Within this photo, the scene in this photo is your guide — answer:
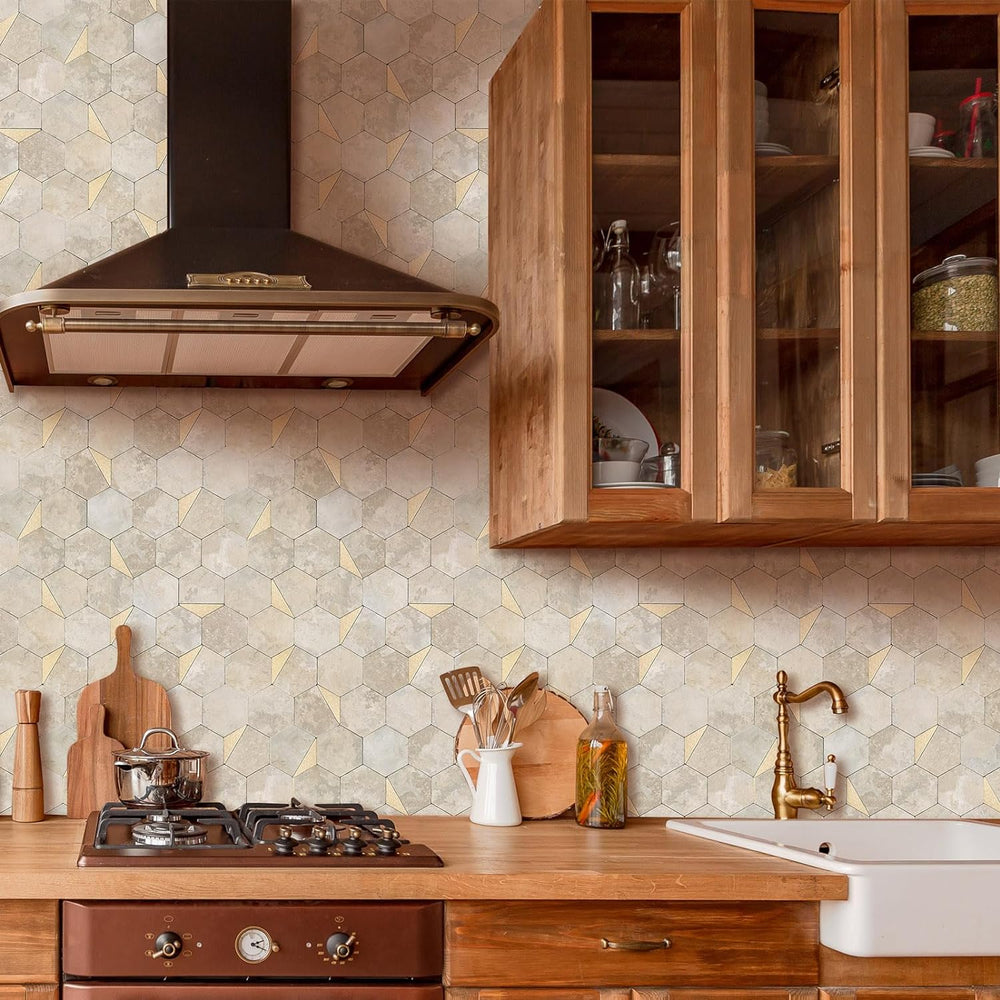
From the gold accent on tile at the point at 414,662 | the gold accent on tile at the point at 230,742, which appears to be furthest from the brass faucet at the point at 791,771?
the gold accent on tile at the point at 230,742

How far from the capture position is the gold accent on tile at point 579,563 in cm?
235

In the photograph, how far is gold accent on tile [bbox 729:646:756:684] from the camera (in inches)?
92.5

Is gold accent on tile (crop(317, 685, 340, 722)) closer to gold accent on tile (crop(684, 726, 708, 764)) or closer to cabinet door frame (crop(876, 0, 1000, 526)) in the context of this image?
gold accent on tile (crop(684, 726, 708, 764))

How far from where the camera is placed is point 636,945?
1.67 metres

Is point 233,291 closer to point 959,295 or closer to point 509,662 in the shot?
point 509,662

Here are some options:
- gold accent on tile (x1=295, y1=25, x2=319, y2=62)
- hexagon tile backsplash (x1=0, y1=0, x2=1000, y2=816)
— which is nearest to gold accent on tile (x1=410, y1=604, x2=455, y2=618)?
hexagon tile backsplash (x1=0, y1=0, x2=1000, y2=816)

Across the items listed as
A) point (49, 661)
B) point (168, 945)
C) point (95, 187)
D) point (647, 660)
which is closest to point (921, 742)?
point (647, 660)

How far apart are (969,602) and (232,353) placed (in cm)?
155

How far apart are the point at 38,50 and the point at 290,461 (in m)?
0.96

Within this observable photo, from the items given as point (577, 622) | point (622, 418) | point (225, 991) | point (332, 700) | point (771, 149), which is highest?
point (771, 149)

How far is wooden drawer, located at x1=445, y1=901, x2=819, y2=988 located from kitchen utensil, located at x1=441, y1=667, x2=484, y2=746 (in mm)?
615

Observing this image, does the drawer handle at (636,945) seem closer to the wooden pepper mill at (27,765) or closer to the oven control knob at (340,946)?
the oven control knob at (340,946)

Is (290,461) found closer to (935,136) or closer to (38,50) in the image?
(38,50)

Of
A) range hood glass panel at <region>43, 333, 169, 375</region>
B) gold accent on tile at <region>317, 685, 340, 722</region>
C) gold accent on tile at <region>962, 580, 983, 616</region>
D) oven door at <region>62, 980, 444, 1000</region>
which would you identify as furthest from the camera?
gold accent on tile at <region>962, 580, 983, 616</region>
